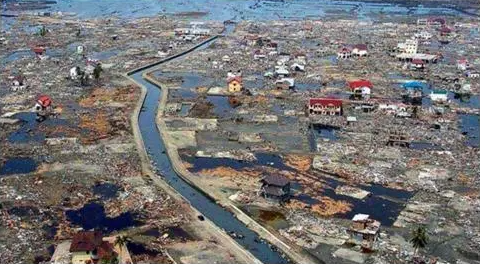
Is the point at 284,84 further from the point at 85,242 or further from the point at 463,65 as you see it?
the point at 85,242

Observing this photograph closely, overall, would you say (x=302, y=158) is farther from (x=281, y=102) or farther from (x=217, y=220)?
(x=281, y=102)

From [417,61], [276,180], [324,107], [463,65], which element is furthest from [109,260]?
[463,65]

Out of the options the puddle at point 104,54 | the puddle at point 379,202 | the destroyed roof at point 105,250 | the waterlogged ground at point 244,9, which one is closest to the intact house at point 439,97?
the puddle at point 379,202

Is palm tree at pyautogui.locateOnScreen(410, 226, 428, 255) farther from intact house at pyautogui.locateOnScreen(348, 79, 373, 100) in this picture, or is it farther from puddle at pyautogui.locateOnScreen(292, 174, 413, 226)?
intact house at pyautogui.locateOnScreen(348, 79, 373, 100)

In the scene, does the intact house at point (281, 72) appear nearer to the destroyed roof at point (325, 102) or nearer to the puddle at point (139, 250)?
the destroyed roof at point (325, 102)

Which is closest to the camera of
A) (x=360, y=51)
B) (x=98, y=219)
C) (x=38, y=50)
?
(x=98, y=219)

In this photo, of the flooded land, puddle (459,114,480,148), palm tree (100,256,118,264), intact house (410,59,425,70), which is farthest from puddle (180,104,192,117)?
intact house (410,59,425,70)

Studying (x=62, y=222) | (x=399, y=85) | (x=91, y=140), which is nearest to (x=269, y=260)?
(x=62, y=222)

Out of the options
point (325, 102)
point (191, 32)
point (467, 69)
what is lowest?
point (325, 102)
